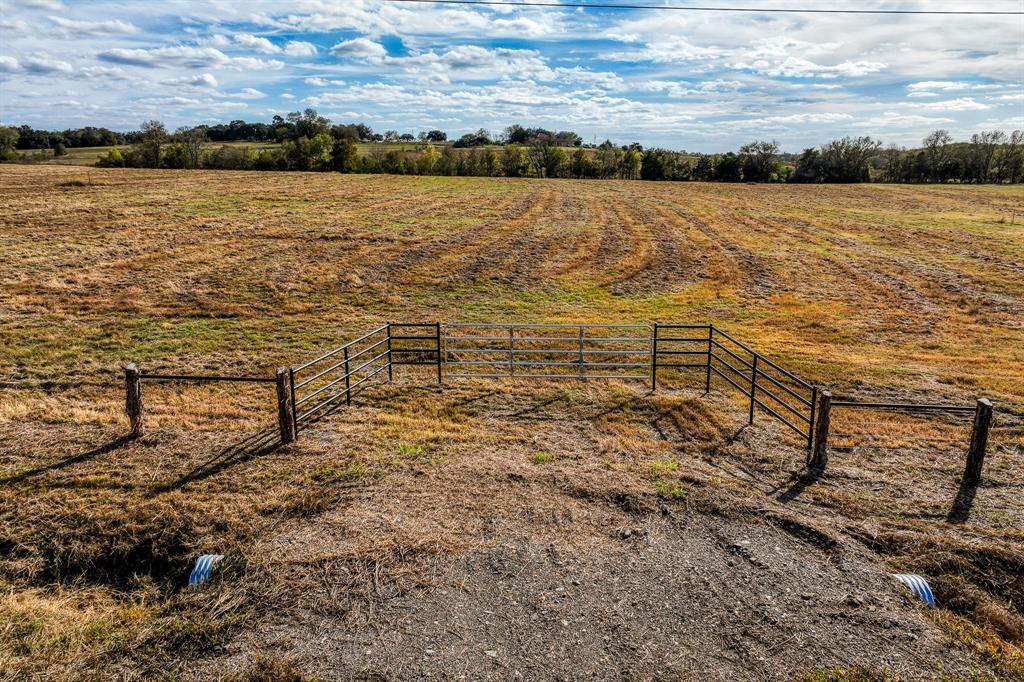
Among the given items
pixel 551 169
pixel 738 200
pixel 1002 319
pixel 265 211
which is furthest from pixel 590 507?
pixel 551 169

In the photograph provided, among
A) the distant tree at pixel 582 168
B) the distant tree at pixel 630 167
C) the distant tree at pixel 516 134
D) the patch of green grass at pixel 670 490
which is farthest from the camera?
the distant tree at pixel 516 134

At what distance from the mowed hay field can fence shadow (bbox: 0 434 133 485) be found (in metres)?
0.05

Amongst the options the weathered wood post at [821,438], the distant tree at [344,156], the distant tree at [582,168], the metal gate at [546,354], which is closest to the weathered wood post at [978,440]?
the weathered wood post at [821,438]

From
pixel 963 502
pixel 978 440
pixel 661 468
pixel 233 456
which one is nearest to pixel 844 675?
pixel 661 468

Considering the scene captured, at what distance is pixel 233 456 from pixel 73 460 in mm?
2291

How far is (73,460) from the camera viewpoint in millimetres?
9055

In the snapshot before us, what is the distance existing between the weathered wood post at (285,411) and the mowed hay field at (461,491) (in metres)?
0.41

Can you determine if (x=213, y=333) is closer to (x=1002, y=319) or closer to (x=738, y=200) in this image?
(x=1002, y=319)

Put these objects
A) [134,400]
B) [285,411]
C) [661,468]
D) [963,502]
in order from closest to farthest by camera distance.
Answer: [963,502] < [661,468] < [285,411] < [134,400]

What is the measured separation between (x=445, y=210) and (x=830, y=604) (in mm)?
39753

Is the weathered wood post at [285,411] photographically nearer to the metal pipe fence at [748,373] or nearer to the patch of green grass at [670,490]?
the patch of green grass at [670,490]

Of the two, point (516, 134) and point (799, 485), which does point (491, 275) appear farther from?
point (516, 134)

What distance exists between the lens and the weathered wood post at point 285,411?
9.56m

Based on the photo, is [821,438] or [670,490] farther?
[821,438]
